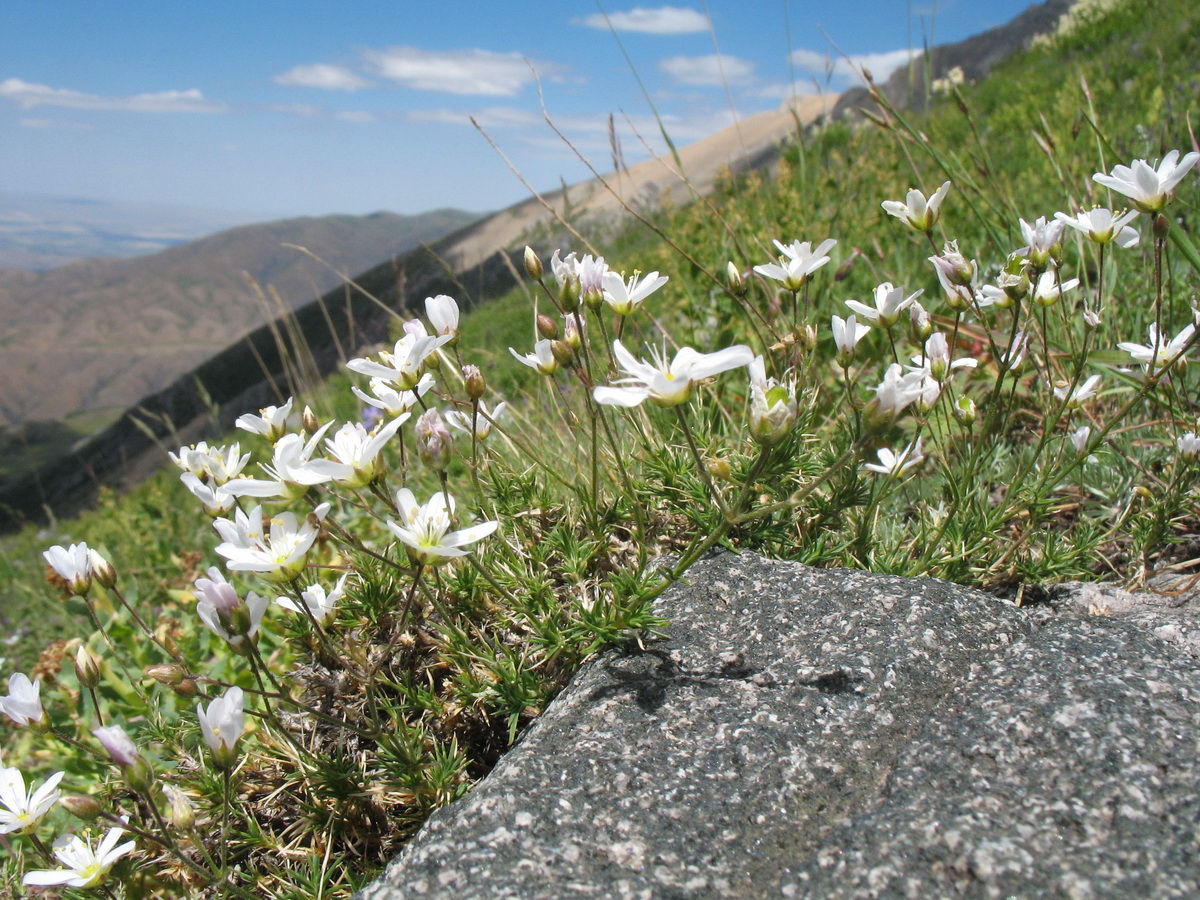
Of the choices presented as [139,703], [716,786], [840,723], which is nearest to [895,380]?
[840,723]

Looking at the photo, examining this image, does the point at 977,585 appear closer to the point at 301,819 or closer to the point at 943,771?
the point at 943,771

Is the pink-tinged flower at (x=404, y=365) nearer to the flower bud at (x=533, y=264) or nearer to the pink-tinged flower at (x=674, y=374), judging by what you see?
the flower bud at (x=533, y=264)

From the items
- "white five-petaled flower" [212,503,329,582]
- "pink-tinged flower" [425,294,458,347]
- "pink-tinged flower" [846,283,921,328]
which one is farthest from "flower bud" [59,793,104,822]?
"pink-tinged flower" [846,283,921,328]

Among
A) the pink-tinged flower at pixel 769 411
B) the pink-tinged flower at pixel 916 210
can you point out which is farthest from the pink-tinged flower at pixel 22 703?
the pink-tinged flower at pixel 916 210

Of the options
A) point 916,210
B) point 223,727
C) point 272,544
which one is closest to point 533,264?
point 272,544

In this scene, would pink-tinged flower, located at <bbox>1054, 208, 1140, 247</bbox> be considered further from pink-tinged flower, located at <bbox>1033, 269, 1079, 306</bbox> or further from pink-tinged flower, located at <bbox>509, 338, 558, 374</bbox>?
pink-tinged flower, located at <bbox>509, 338, 558, 374</bbox>

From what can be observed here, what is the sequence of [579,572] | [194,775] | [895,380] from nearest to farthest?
[895,380] → [194,775] → [579,572]
